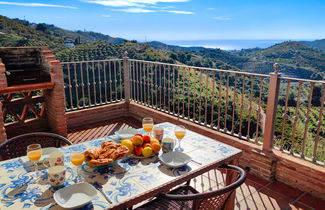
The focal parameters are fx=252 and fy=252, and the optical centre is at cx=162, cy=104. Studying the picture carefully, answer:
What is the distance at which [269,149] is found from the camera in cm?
313

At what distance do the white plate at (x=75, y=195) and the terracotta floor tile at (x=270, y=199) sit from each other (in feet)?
6.55

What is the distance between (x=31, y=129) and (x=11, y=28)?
11801 millimetres

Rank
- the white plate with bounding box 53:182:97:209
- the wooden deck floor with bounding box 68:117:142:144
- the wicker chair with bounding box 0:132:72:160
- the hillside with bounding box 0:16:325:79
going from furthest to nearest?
the hillside with bounding box 0:16:325:79, the wooden deck floor with bounding box 68:117:142:144, the wicker chair with bounding box 0:132:72:160, the white plate with bounding box 53:182:97:209

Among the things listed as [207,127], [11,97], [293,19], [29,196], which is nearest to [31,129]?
[11,97]

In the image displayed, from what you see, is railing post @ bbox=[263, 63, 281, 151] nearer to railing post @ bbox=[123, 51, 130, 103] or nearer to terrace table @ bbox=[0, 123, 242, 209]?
terrace table @ bbox=[0, 123, 242, 209]

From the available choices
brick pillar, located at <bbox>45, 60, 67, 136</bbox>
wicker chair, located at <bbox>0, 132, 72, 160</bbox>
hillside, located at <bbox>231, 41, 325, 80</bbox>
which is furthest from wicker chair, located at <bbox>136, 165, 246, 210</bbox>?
hillside, located at <bbox>231, 41, 325, 80</bbox>

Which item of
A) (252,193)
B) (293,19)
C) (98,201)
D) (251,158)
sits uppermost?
(293,19)

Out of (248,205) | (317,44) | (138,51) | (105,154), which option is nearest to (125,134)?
(105,154)

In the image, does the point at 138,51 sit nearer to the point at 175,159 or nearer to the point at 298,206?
the point at 298,206

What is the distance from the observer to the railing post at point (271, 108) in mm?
2943

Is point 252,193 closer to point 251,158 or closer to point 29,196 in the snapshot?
point 251,158

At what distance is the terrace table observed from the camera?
1.25m

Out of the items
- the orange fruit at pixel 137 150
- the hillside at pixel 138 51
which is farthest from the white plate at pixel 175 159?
the hillside at pixel 138 51

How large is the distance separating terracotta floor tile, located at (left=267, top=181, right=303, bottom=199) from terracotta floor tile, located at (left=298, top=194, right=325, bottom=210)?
0.07m
